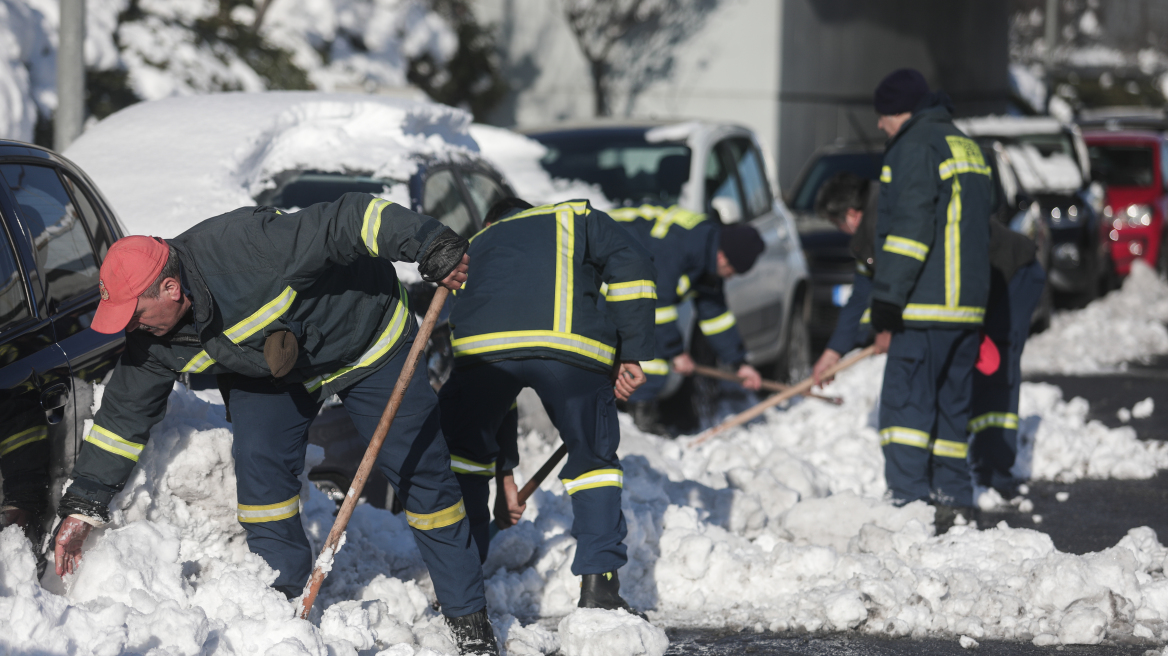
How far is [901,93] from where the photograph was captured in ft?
17.6

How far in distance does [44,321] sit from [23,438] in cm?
43

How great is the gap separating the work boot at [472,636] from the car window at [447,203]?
2.02m

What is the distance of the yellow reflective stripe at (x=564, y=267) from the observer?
3.87 meters

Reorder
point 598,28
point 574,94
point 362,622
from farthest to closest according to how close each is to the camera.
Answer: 1. point 574,94
2. point 598,28
3. point 362,622

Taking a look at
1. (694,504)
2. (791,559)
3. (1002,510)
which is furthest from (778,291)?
(791,559)

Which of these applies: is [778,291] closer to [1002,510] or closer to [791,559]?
[1002,510]

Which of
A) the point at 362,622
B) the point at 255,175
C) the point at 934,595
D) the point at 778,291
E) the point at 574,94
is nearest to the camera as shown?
the point at 362,622

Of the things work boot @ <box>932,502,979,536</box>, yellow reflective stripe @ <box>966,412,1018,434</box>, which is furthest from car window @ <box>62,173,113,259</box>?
yellow reflective stripe @ <box>966,412,1018,434</box>

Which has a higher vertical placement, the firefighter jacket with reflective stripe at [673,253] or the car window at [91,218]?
the car window at [91,218]

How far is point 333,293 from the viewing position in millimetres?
3518

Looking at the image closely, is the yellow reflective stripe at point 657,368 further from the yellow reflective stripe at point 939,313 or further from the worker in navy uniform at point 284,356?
the worker in navy uniform at point 284,356

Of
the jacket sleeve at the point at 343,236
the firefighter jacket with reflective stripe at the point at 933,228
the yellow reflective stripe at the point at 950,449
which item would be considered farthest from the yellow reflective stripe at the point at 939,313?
the jacket sleeve at the point at 343,236

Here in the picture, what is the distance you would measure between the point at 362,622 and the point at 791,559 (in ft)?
5.52

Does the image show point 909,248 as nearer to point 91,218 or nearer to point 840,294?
point 91,218
